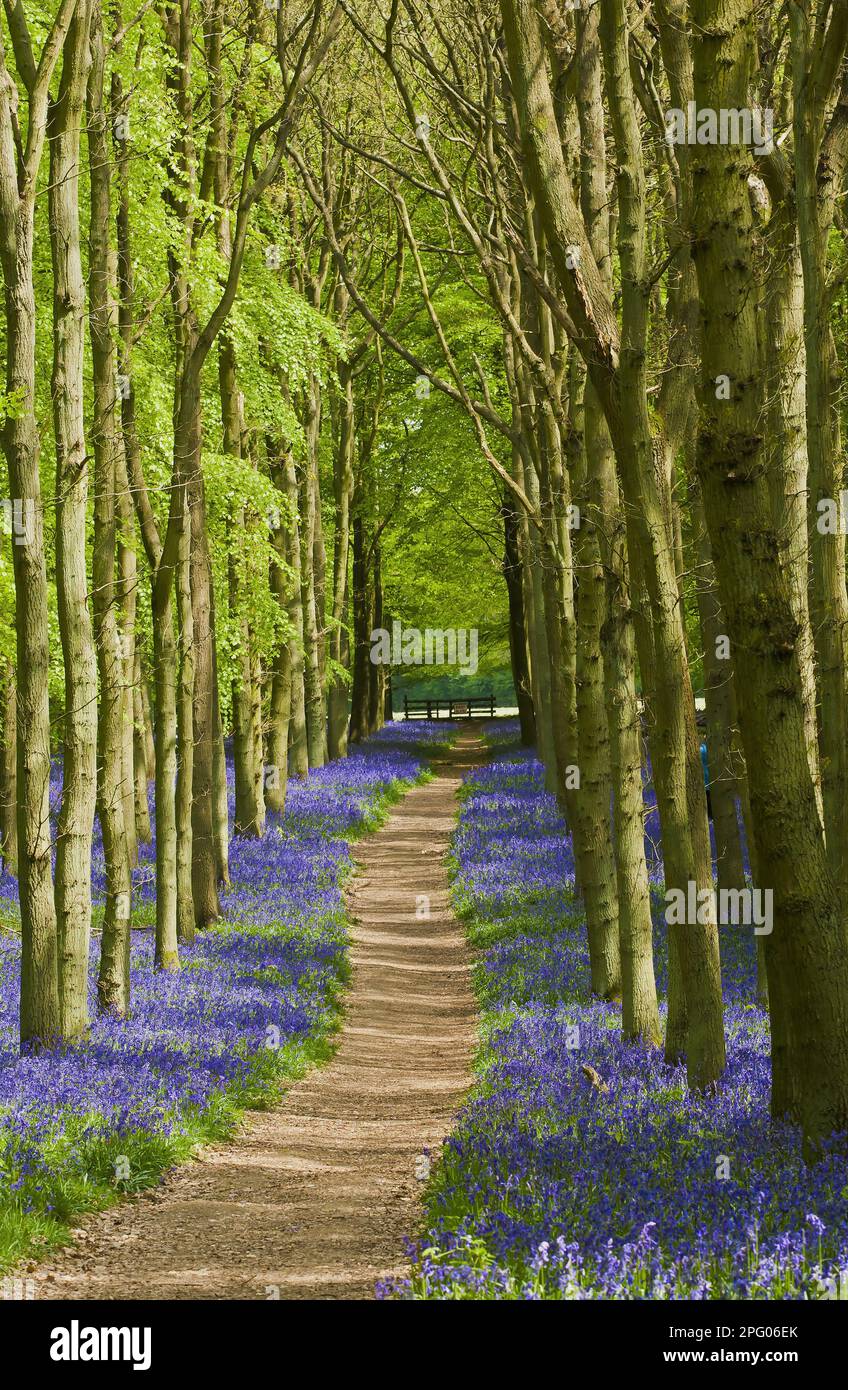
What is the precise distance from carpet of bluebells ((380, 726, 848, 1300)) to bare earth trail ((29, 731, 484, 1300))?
1.47ft

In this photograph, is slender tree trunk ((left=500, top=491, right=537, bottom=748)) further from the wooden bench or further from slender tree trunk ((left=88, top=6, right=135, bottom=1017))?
slender tree trunk ((left=88, top=6, right=135, bottom=1017))

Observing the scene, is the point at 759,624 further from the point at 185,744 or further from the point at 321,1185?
the point at 185,744

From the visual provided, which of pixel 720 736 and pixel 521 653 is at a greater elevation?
pixel 521 653

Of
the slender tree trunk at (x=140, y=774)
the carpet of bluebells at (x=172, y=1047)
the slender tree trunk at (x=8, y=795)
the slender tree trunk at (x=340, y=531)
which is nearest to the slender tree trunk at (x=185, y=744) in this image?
the carpet of bluebells at (x=172, y=1047)

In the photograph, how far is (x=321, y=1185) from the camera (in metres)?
8.24

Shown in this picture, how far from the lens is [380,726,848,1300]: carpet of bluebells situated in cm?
494

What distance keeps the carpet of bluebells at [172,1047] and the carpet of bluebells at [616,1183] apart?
1832 mm

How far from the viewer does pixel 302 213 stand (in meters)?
27.1

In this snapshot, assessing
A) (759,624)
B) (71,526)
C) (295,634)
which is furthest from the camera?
(295,634)

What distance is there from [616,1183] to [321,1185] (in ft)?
8.23

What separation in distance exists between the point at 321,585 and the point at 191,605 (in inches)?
606

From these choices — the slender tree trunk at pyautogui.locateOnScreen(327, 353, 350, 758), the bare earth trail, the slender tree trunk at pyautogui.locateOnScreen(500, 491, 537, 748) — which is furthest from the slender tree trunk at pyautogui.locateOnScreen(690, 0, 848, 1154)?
the slender tree trunk at pyautogui.locateOnScreen(500, 491, 537, 748)

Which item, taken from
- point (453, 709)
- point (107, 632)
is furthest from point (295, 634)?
point (453, 709)

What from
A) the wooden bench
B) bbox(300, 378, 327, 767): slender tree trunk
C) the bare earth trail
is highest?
bbox(300, 378, 327, 767): slender tree trunk
